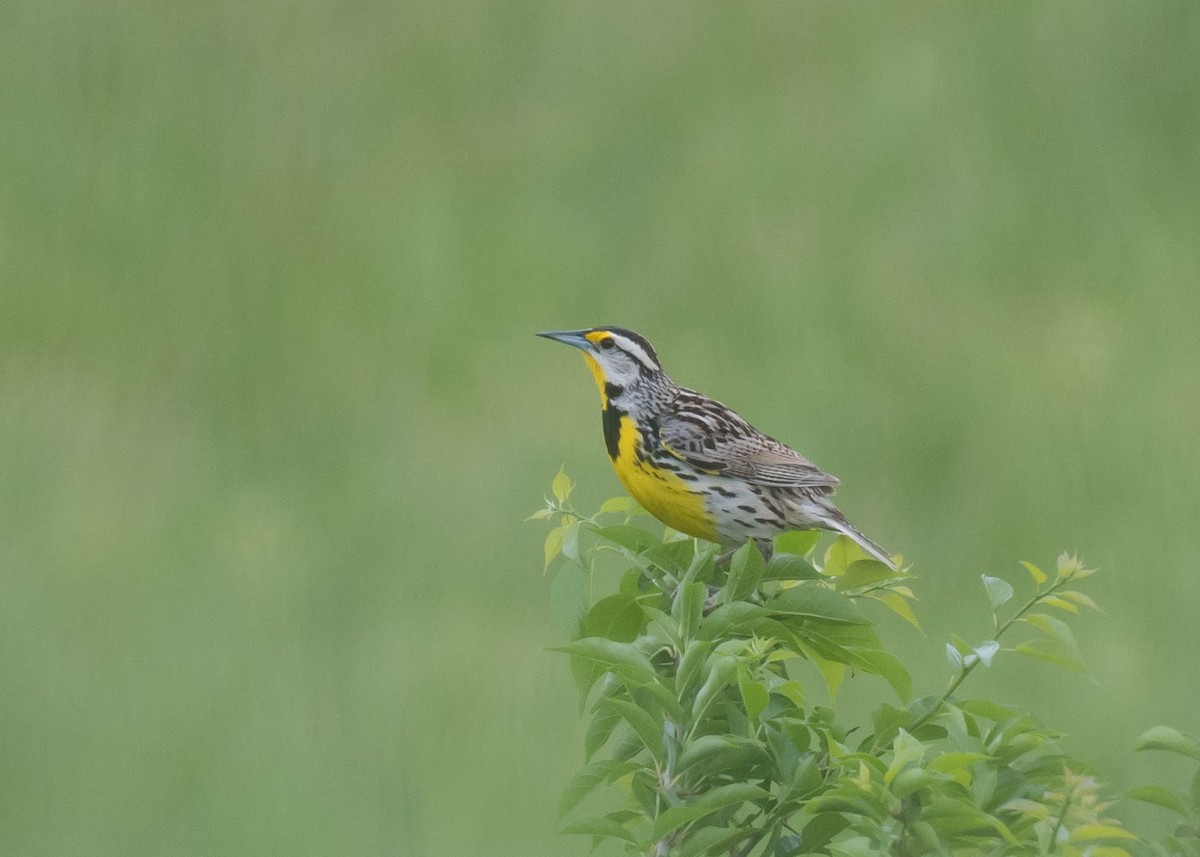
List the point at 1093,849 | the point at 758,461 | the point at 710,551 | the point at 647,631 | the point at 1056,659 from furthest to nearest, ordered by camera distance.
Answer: the point at 758,461 < the point at 647,631 < the point at 710,551 < the point at 1056,659 < the point at 1093,849

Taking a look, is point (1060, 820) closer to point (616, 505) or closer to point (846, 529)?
point (616, 505)

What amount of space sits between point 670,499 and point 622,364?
0.37m

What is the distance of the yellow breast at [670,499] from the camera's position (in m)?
2.46

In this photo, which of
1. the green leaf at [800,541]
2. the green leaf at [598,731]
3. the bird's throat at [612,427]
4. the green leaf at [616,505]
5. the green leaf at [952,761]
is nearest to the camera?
the green leaf at [952,761]

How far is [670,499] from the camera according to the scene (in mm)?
2467

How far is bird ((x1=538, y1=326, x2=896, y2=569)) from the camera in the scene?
246 centimetres

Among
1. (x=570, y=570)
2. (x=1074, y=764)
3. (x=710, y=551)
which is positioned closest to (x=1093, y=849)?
(x=1074, y=764)

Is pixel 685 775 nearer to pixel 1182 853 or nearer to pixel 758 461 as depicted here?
pixel 1182 853

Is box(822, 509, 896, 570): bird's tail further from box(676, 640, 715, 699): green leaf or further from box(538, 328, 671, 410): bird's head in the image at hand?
box(676, 640, 715, 699): green leaf

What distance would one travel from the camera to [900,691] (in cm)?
147

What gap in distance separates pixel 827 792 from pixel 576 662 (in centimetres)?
29

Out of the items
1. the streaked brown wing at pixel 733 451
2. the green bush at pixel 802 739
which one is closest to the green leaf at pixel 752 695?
the green bush at pixel 802 739

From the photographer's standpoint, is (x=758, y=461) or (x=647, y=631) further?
(x=758, y=461)

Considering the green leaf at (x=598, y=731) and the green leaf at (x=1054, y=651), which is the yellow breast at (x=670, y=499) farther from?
the green leaf at (x=1054, y=651)
